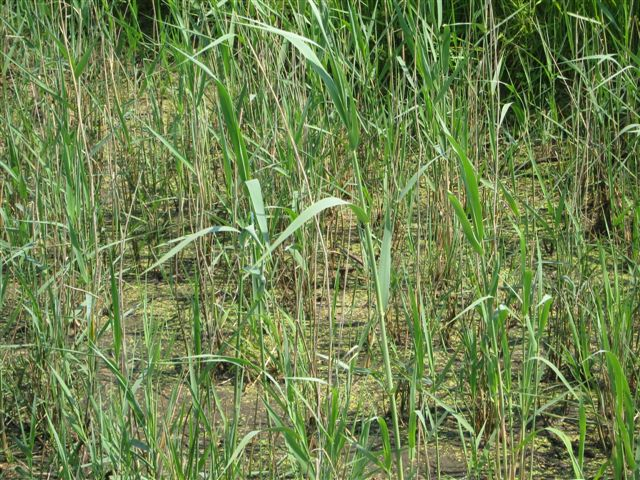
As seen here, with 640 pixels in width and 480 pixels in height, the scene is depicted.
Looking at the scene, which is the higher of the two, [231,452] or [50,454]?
[231,452]

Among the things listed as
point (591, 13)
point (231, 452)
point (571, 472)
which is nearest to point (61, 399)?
point (231, 452)

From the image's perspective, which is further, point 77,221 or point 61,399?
point 77,221

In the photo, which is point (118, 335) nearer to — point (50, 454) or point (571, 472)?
point (50, 454)

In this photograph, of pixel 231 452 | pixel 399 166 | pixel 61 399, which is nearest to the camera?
pixel 231 452

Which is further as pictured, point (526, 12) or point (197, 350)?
point (526, 12)

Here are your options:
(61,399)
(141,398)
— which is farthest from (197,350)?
(141,398)

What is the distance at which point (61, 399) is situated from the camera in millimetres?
1773

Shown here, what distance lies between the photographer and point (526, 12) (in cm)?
341

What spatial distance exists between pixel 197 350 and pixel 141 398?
1.45ft

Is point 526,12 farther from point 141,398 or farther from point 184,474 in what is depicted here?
point 184,474

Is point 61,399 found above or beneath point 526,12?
beneath

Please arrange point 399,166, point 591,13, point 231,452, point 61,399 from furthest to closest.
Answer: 1. point 591,13
2. point 399,166
3. point 61,399
4. point 231,452

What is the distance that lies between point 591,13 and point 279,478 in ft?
6.35

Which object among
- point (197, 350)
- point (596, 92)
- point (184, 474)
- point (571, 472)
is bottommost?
point (571, 472)
